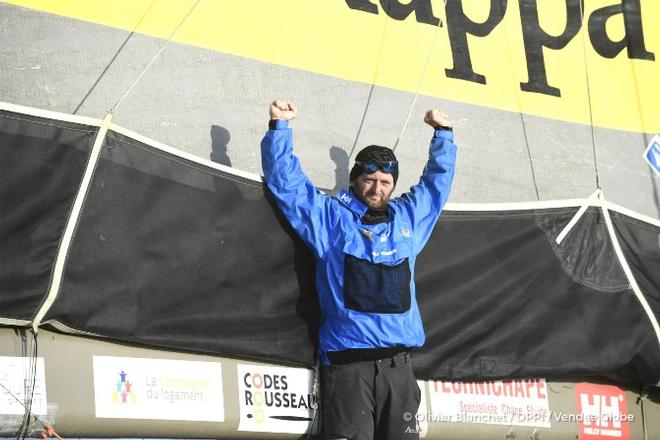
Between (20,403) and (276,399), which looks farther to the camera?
(276,399)

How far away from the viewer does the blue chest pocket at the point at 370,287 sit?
4027 millimetres

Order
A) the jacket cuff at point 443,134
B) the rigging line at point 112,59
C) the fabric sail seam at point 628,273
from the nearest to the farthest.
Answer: the rigging line at point 112,59
the jacket cuff at point 443,134
the fabric sail seam at point 628,273

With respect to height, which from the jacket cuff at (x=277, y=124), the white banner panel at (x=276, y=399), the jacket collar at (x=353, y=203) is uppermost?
the jacket cuff at (x=277, y=124)

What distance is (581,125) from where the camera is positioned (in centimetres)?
515

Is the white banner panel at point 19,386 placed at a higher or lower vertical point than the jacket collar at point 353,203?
lower

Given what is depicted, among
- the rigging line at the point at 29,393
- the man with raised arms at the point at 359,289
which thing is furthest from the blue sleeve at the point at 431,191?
the rigging line at the point at 29,393

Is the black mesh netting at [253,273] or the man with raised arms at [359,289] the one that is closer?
the black mesh netting at [253,273]

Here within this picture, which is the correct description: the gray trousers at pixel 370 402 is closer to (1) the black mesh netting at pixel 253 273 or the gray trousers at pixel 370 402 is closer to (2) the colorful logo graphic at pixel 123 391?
(1) the black mesh netting at pixel 253 273

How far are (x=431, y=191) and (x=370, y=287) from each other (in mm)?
541

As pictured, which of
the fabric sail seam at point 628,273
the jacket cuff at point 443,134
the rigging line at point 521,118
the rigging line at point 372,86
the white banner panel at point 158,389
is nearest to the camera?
the white banner panel at point 158,389

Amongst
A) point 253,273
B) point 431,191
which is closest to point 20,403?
point 253,273

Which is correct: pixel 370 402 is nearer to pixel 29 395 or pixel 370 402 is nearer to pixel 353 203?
pixel 353 203

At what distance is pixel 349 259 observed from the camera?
406 centimetres

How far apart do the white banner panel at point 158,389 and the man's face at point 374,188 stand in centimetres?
80
